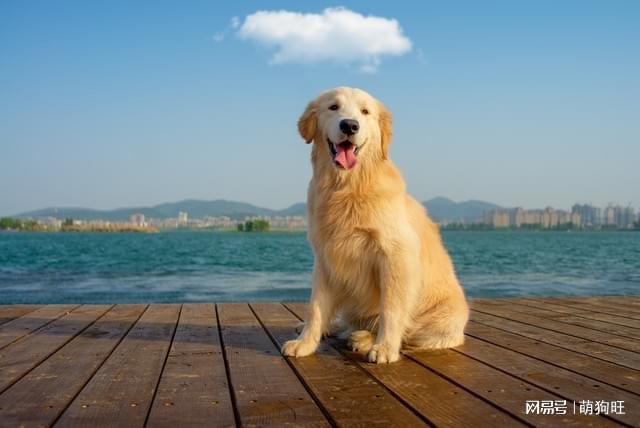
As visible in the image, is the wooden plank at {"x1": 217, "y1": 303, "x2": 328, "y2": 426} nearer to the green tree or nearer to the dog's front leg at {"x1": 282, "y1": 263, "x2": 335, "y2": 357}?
the dog's front leg at {"x1": 282, "y1": 263, "x2": 335, "y2": 357}

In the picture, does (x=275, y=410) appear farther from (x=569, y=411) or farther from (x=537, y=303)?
(x=537, y=303)

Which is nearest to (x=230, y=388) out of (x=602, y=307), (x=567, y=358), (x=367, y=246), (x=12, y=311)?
(x=367, y=246)

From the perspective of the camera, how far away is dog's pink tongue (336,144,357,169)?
3.38 metres

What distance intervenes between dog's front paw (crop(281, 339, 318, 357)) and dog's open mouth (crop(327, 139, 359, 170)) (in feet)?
3.51

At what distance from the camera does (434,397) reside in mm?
2555

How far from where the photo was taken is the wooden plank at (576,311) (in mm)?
4755

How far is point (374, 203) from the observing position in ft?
11.2

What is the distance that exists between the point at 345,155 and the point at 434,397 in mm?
1459

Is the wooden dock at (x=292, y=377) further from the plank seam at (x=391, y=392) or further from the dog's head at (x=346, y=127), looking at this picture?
the dog's head at (x=346, y=127)

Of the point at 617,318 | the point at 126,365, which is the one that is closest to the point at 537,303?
the point at 617,318

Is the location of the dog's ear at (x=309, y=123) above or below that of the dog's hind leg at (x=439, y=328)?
above

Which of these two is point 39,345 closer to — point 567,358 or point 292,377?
point 292,377

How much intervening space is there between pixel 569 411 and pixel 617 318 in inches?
118

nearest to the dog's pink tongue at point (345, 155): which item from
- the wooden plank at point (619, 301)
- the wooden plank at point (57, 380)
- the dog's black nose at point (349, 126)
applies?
the dog's black nose at point (349, 126)
